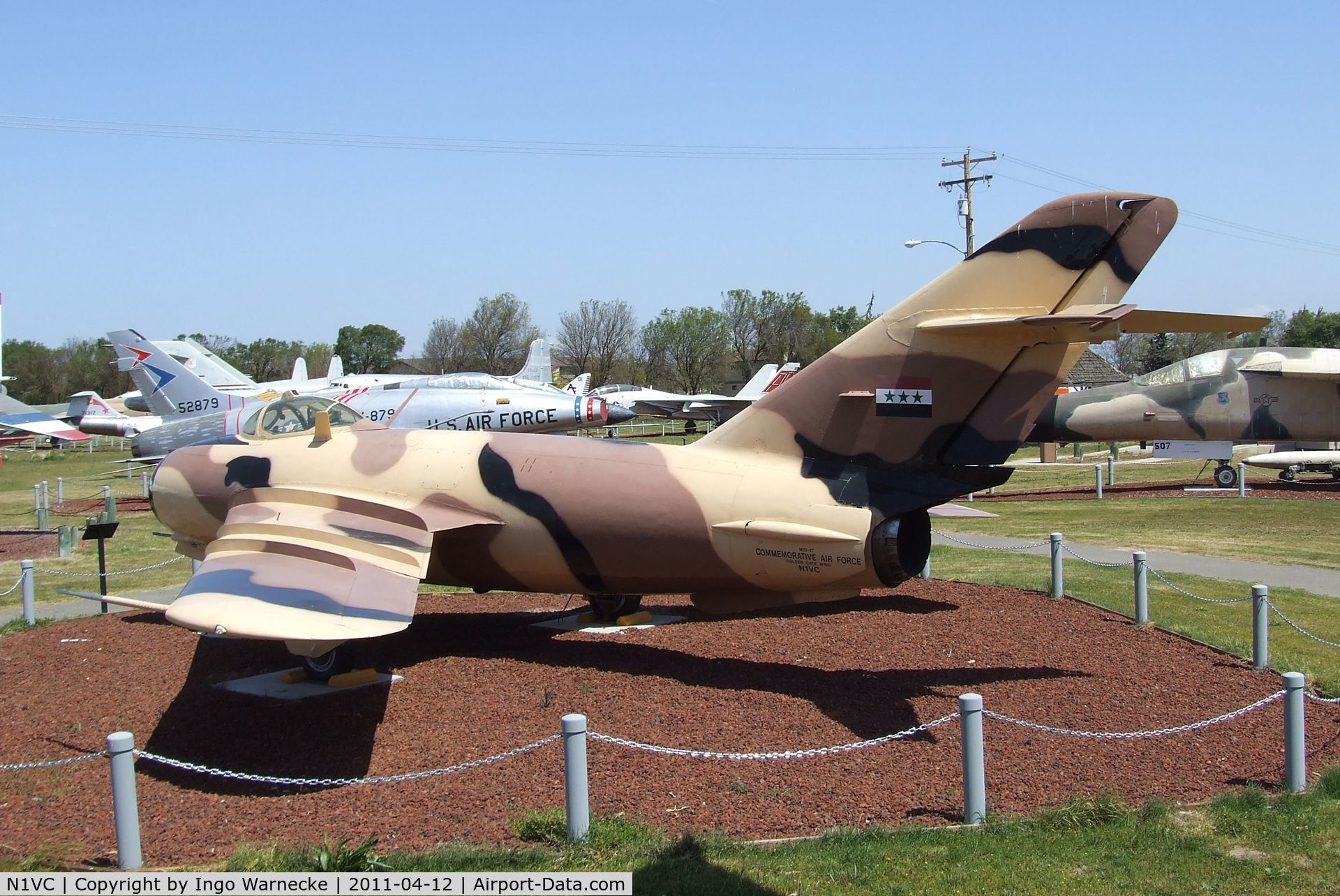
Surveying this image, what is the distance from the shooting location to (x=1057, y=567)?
41.1 feet

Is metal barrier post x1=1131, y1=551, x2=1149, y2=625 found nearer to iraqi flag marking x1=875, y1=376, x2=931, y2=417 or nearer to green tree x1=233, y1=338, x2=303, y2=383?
iraqi flag marking x1=875, y1=376, x2=931, y2=417

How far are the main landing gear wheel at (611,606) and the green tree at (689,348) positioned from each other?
7744 centimetres

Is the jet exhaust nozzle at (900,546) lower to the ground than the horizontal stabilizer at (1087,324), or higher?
lower

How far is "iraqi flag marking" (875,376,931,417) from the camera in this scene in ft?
29.9

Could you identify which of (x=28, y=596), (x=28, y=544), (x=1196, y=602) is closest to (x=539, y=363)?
(x=28, y=544)

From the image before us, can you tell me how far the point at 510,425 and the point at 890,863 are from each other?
73.8 feet

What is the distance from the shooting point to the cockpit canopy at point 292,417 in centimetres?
1151

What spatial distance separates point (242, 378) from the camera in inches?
1494

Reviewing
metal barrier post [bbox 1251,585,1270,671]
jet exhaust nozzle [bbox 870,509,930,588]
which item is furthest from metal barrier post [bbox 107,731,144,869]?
metal barrier post [bbox 1251,585,1270,671]

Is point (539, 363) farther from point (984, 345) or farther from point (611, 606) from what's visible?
point (984, 345)

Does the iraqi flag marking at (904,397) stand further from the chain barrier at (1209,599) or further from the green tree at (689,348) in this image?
the green tree at (689,348)

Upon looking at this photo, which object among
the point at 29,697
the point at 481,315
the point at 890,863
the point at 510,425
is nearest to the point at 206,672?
the point at 29,697

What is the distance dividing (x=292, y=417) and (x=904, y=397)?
6.80 m

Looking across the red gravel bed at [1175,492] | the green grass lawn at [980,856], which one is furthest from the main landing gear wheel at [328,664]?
the red gravel bed at [1175,492]
